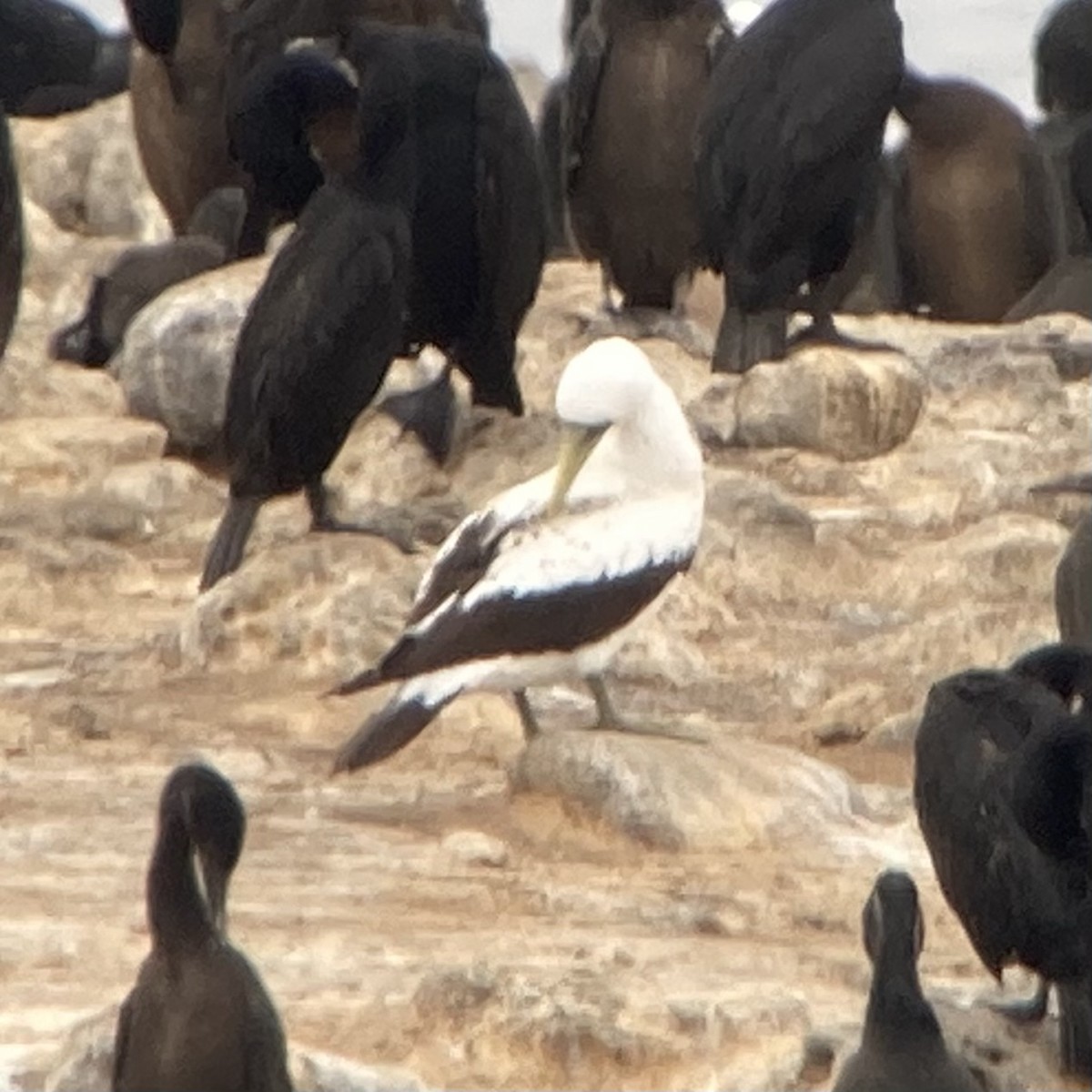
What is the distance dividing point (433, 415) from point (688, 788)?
323cm

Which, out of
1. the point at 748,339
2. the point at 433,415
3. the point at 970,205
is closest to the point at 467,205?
the point at 433,415

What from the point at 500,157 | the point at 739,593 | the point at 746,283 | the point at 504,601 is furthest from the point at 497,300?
the point at 504,601

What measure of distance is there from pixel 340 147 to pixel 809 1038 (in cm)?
424

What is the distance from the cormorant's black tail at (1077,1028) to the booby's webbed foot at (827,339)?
5767mm

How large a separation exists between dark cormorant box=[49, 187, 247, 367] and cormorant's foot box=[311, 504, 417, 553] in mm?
3106

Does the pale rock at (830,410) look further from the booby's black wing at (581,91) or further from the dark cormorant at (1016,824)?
the dark cormorant at (1016,824)

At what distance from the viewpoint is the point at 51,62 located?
1833cm

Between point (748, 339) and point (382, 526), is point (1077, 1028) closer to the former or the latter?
point (382, 526)

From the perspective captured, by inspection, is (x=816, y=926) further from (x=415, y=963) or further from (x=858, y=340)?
(x=858, y=340)

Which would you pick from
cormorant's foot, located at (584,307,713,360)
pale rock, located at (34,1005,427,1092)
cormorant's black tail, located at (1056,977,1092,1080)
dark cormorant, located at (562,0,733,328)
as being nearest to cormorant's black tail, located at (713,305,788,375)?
cormorant's foot, located at (584,307,713,360)

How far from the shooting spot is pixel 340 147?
32.0 feet

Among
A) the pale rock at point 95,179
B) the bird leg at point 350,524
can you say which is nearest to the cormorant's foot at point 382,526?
the bird leg at point 350,524

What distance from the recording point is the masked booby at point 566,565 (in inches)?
297

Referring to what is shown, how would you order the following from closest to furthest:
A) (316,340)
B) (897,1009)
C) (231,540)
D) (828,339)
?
(897,1009), (316,340), (231,540), (828,339)
